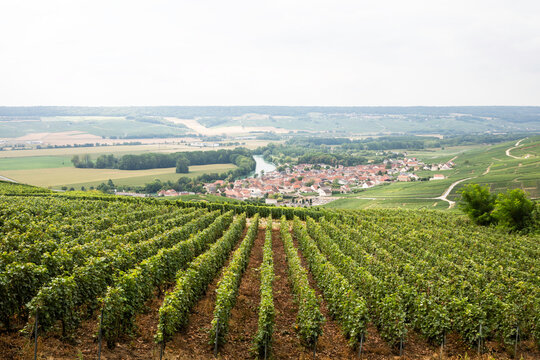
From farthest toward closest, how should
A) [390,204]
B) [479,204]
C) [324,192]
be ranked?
[324,192]
[390,204]
[479,204]

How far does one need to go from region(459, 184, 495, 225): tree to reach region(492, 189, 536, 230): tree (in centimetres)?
339

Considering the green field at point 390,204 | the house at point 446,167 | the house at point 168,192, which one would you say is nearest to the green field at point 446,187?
the green field at point 390,204

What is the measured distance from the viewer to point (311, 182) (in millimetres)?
149500

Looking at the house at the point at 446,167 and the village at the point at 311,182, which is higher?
the house at the point at 446,167

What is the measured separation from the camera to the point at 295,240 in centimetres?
3806

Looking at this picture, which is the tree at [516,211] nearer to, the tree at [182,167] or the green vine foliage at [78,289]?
the green vine foliage at [78,289]

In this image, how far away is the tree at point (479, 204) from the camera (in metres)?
44.1

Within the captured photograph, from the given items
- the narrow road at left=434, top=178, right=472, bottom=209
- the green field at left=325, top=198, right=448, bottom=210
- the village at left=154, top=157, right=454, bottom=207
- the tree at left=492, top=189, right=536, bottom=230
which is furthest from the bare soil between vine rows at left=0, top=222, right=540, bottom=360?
the village at left=154, top=157, right=454, bottom=207

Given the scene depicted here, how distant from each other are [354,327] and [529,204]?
122ft

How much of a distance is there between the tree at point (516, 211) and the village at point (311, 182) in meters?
67.8

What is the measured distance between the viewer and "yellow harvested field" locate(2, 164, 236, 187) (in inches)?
4240

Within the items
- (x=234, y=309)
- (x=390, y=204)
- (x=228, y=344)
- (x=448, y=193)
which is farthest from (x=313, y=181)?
(x=228, y=344)

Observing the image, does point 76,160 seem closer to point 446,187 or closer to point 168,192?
point 168,192

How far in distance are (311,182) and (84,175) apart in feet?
299
